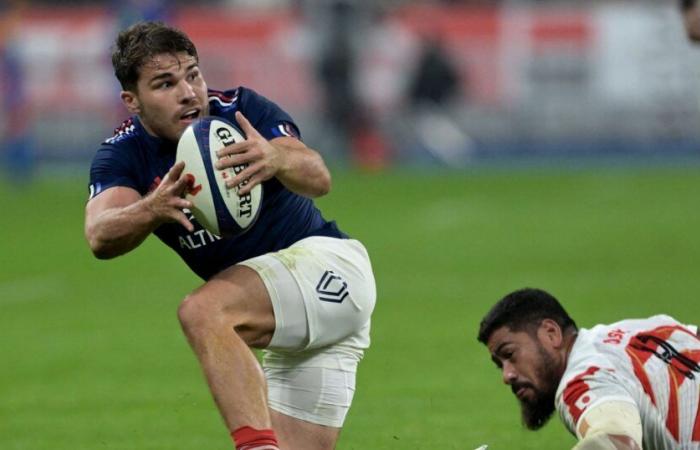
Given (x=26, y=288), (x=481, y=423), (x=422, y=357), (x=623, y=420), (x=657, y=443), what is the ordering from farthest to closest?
(x=26, y=288) < (x=422, y=357) < (x=481, y=423) < (x=657, y=443) < (x=623, y=420)

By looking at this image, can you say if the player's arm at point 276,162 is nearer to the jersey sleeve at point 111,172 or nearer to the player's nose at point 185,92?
the player's nose at point 185,92

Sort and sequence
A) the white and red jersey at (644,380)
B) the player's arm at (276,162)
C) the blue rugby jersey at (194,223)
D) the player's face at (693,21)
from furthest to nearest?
the player's face at (693,21), the blue rugby jersey at (194,223), the player's arm at (276,162), the white and red jersey at (644,380)

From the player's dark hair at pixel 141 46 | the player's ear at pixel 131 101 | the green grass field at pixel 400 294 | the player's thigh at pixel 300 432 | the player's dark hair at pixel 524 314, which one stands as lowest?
the green grass field at pixel 400 294

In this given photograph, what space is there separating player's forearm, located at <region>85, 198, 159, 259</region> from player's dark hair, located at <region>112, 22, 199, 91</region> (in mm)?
668

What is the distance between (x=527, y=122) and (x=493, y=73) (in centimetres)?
103

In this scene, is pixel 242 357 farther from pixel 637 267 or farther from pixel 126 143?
pixel 637 267

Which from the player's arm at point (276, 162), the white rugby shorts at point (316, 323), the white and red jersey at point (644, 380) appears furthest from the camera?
the white rugby shorts at point (316, 323)

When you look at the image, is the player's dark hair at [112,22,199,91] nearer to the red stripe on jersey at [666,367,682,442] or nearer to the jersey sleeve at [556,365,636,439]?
the jersey sleeve at [556,365,636,439]

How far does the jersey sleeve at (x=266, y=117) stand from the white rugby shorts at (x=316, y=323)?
1.64 ft

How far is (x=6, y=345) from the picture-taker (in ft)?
37.5

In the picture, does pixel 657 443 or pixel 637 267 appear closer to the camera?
pixel 657 443

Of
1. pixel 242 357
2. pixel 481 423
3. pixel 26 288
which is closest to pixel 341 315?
pixel 242 357

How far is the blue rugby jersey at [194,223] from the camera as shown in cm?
637

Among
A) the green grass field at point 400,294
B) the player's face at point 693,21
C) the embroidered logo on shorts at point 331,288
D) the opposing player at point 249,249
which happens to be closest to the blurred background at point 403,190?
the green grass field at point 400,294
